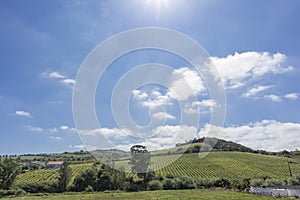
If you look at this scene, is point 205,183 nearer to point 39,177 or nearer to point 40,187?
point 40,187

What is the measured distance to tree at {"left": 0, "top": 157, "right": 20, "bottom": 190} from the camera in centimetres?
4616

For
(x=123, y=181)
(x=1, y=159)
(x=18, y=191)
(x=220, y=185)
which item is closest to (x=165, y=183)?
(x=123, y=181)

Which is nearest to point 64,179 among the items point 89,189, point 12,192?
point 89,189

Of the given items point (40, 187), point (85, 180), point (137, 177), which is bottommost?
point (40, 187)

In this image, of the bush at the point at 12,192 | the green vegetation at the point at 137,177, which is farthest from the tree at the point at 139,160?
the bush at the point at 12,192

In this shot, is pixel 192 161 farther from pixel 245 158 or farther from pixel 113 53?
pixel 113 53

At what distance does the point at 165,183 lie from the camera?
50.0 meters

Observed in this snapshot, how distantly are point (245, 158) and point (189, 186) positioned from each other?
3707 cm

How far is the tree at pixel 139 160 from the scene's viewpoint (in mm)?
56478

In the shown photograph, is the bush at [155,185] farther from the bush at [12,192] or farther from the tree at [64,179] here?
the bush at [12,192]

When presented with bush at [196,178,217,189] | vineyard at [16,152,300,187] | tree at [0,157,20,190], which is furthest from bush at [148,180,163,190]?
tree at [0,157,20,190]

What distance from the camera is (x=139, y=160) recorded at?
190 ft

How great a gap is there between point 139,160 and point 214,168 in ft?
66.6

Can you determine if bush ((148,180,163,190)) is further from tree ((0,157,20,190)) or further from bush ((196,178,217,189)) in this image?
tree ((0,157,20,190))
